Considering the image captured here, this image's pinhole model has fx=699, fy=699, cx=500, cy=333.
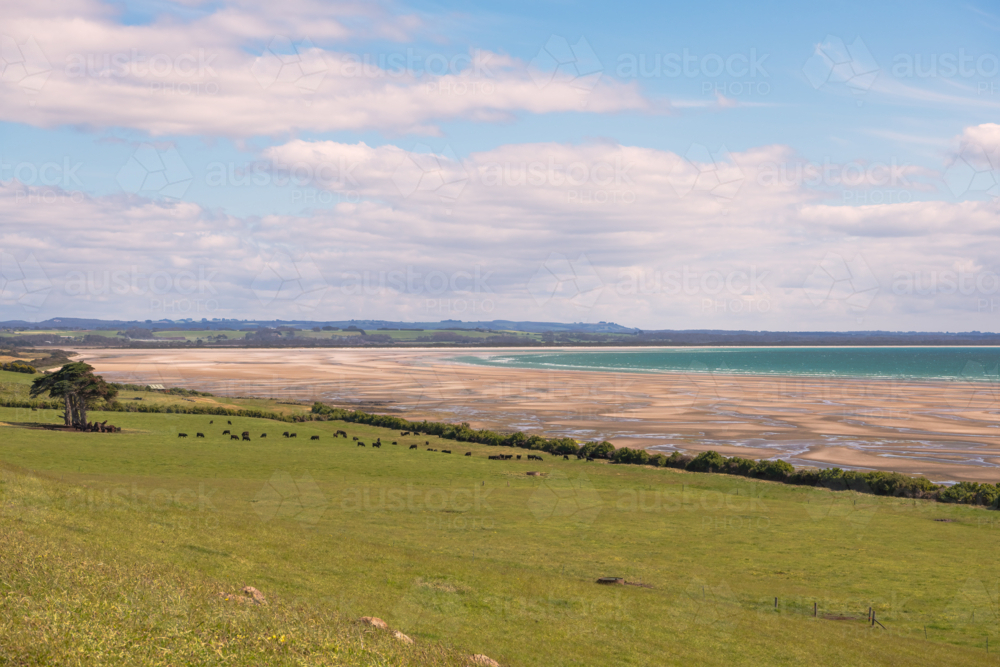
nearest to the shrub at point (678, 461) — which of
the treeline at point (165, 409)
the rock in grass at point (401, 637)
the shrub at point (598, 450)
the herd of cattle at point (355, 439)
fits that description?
the shrub at point (598, 450)

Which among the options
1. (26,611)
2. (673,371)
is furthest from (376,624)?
(673,371)

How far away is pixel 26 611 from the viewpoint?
45.6 ft

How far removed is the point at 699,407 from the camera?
357 ft

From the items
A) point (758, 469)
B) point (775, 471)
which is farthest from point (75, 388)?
point (775, 471)

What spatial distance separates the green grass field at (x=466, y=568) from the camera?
15.7 meters

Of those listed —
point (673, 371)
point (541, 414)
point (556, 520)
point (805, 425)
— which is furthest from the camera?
point (673, 371)

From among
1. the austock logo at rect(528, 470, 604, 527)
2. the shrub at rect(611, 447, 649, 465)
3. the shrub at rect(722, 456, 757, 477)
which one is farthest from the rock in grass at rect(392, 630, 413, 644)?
the shrub at rect(611, 447, 649, 465)

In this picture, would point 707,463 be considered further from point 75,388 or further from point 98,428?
point 75,388

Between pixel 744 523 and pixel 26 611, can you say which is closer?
pixel 26 611

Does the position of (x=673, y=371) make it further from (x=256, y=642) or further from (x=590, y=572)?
(x=256, y=642)

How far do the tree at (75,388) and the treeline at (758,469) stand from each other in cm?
3234

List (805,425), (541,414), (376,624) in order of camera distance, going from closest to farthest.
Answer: (376,624) → (805,425) → (541,414)

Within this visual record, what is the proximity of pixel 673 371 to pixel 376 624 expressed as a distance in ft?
609

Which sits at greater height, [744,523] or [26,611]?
[26,611]
